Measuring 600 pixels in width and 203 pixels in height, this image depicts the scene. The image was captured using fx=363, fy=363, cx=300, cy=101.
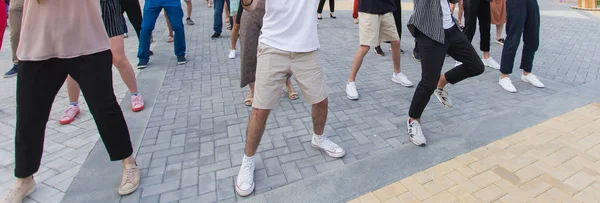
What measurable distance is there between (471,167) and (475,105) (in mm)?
1451

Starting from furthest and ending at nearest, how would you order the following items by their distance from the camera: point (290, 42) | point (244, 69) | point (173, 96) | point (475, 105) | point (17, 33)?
point (17, 33) → point (173, 96) → point (475, 105) → point (244, 69) → point (290, 42)

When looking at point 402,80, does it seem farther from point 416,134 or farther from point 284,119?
point 284,119

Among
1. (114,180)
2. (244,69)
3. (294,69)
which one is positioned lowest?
(114,180)

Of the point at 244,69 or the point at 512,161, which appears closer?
the point at 512,161

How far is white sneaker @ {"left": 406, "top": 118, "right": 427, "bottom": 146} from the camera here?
122 inches

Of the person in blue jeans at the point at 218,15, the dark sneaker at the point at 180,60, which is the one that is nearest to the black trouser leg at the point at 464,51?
the dark sneaker at the point at 180,60

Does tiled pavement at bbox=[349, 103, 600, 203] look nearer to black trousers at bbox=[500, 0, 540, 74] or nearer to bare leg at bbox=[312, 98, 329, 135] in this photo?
bare leg at bbox=[312, 98, 329, 135]

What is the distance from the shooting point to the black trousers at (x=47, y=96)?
225 cm

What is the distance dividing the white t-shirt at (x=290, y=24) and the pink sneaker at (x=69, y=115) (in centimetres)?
244

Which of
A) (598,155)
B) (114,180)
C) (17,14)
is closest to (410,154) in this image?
(598,155)

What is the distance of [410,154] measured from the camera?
2.96 meters

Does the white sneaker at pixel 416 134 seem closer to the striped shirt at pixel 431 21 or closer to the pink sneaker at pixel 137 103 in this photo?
the striped shirt at pixel 431 21

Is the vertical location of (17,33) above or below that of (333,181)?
above

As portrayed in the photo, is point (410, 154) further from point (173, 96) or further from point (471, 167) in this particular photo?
point (173, 96)
